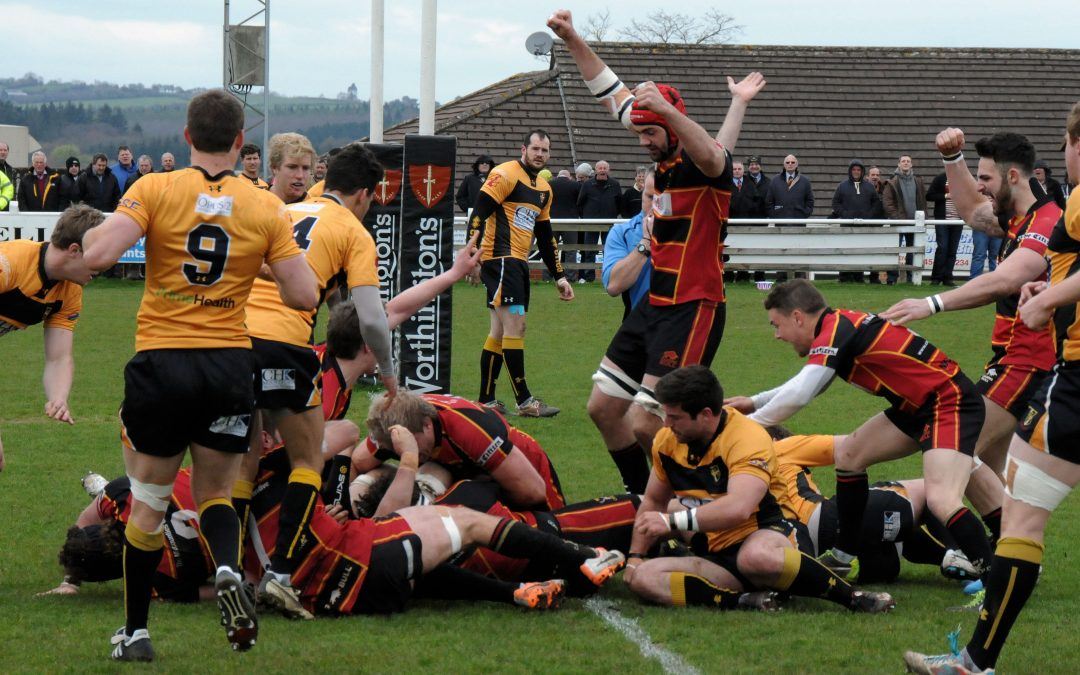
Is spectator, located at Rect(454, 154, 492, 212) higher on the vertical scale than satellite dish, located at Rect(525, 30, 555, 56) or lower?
lower

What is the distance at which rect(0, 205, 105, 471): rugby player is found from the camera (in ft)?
20.0

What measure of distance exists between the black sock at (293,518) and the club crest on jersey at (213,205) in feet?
4.63

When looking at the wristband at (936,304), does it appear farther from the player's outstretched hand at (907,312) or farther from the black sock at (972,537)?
the black sock at (972,537)

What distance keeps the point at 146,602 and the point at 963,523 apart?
3.63m

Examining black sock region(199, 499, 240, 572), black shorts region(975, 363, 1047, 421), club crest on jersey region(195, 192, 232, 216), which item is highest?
club crest on jersey region(195, 192, 232, 216)

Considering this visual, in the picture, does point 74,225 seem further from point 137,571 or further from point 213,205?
point 137,571

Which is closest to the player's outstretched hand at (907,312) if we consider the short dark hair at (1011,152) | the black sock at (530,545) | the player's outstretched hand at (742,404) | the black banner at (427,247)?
the player's outstretched hand at (742,404)

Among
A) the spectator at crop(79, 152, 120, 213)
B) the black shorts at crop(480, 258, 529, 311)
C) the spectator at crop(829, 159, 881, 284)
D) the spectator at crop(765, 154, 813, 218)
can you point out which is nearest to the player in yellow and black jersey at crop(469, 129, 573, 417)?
the black shorts at crop(480, 258, 529, 311)

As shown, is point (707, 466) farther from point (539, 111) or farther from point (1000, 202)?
point (539, 111)

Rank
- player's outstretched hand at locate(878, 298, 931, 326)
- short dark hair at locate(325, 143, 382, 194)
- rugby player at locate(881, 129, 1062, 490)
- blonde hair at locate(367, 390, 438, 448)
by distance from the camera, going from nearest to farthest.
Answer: player's outstretched hand at locate(878, 298, 931, 326), rugby player at locate(881, 129, 1062, 490), blonde hair at locate(367, 390, 438, 448), short dark hair at locate(325, 143, 382, 194)

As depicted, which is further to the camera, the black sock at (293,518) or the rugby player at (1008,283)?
the rugby player at (1008,283)

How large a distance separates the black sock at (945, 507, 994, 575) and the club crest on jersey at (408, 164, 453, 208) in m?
6.63

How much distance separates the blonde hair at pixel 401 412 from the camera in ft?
21.5

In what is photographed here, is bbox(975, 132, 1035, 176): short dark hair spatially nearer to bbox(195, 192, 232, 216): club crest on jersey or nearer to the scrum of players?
the scrum of players
